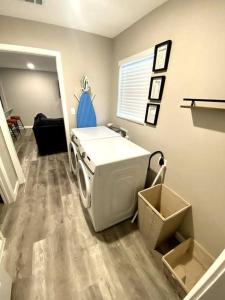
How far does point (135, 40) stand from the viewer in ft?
5.84

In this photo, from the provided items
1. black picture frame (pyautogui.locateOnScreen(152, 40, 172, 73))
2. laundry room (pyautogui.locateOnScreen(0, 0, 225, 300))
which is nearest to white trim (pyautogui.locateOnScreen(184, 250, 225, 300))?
laundry room (pyautogui.locateOnScreen(0, 0, 225, 300))

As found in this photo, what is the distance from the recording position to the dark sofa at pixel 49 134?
309 cm

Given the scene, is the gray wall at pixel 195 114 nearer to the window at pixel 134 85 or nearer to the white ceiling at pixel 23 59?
the window at pixel 134 85

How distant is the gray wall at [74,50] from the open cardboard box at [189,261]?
2252 millimetres

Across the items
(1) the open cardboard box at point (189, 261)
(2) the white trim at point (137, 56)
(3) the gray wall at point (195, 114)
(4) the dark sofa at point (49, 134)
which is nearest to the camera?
(3) the gray wall at point (195, 114)

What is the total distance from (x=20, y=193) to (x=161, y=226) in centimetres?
205

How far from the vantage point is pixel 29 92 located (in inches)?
219

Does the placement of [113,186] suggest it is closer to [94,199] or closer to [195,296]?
[94,199]

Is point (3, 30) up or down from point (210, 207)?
up

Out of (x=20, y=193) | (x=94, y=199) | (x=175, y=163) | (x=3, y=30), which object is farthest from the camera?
(x=20, y=193)

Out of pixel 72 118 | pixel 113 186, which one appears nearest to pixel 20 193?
pixel 72 118

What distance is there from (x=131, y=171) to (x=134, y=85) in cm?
129

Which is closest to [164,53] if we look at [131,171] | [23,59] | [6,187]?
[131,171]

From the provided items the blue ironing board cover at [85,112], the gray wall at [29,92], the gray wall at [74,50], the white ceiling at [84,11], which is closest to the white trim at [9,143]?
the gray wall at [74,50]
